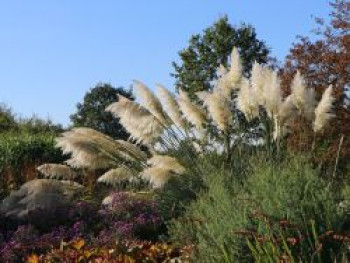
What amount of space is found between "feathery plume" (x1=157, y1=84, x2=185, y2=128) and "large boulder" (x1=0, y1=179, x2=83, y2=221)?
6.60ft

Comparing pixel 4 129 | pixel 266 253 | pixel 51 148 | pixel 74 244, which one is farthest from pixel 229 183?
pixel 4 129

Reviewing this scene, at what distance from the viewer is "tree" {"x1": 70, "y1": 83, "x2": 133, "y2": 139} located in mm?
25438

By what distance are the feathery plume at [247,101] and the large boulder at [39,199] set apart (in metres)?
3.08

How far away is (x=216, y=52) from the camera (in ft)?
79.0

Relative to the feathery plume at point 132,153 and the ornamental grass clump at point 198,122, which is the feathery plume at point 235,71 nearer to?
the ornamental grass clump at point 198,122

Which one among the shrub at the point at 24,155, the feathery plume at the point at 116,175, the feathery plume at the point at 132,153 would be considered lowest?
the feathery plume at the point at 116,175

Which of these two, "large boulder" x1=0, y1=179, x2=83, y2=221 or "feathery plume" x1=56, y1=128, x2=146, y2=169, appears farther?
"feathery plume" x1=56, y1=128, x2=146, y2=169

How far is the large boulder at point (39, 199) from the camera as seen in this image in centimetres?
1108

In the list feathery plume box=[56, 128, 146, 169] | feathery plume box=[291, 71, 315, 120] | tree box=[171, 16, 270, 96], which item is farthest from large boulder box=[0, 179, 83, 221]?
tree box=[171, 16, 270, 96]

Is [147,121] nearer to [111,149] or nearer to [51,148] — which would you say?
[111,149]

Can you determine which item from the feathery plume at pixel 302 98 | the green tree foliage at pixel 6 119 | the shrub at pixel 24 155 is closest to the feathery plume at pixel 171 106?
the feathery plume at pixel 302 98

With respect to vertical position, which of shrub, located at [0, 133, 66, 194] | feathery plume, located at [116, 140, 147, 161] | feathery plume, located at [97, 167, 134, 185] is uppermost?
shrub, located at [0, 133, 66, 194]

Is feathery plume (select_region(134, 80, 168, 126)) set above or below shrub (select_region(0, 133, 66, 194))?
below

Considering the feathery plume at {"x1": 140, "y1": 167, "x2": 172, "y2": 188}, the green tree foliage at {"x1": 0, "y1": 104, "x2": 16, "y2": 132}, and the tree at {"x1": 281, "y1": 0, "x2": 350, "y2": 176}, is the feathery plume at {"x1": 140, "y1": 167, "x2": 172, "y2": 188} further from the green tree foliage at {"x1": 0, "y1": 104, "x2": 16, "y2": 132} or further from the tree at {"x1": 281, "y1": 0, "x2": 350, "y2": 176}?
the green tree foliage at {"x1": 0, "y1": 104, "x2": 16, "y2": 132}
